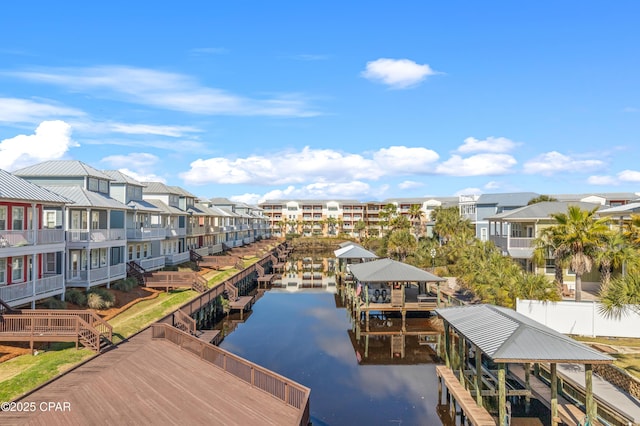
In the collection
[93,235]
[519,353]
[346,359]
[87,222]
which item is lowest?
[346,359]

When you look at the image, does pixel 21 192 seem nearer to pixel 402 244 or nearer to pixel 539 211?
pixel 539 211

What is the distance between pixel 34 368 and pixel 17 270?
31.5 ft

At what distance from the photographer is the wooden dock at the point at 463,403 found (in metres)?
14.7

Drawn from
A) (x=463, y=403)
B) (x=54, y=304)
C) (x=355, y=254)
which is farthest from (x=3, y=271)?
(x=355, y=254)

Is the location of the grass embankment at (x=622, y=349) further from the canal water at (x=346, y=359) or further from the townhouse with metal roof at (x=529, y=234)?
the townhouse with metal roof at (x=529, y=234)

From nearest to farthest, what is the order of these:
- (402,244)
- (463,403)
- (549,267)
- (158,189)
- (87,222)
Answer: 1. (463,403)
2. (87,222)
3. (549,267)
4. (158,189)
5. (402,244)

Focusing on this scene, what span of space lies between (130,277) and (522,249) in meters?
33.2

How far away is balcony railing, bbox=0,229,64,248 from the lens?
22.1m

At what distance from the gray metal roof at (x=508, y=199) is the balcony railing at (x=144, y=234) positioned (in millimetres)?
43744

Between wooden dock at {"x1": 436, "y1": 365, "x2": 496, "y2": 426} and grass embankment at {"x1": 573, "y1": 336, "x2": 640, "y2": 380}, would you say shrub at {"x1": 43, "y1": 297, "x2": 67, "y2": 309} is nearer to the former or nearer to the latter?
wooden dock at {"x1": 436, "y1": 365, "x2": 496, "y2": 426}

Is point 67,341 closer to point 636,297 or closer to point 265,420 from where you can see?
point 265,420

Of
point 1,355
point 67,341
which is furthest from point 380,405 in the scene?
point 1,355

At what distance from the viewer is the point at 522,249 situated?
37750 mm

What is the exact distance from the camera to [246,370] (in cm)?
1697
